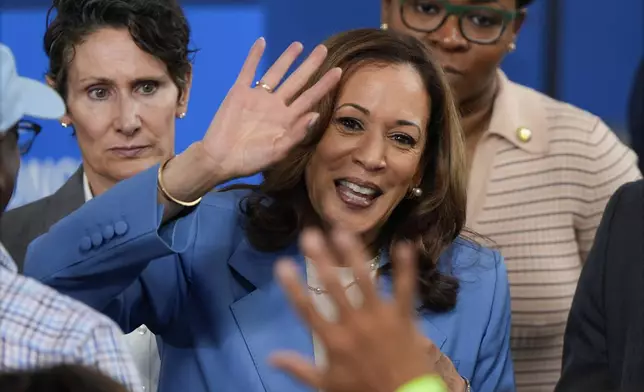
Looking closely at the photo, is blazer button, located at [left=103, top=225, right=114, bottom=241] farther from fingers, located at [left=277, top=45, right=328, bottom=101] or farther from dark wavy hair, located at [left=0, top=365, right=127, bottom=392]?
dark wavy hair, located at [left=0, top=365, right=127, bottom=392]

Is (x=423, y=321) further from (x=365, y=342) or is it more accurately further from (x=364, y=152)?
(x=365, y=342)

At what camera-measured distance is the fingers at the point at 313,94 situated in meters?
1.92

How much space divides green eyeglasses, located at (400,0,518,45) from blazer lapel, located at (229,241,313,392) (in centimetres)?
97

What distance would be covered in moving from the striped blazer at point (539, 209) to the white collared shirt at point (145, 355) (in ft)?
2.93

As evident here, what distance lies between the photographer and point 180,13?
8.32 ft

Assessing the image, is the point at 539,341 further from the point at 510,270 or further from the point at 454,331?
the point at 454,331

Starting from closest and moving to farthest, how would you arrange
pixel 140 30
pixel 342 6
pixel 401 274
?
pixel 401 274
pixel 140 30
pixel 342 6

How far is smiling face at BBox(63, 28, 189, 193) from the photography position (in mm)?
2418

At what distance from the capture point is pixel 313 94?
76.0 inches

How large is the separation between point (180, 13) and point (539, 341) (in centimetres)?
114

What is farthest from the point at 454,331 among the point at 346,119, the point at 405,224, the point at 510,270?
the point at 510,270

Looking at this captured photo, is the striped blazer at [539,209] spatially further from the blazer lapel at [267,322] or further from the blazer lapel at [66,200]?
the blazer lapel at [66,200]

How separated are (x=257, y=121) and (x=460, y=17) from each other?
1.09 metres

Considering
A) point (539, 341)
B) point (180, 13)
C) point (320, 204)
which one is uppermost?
point (180, 13)
